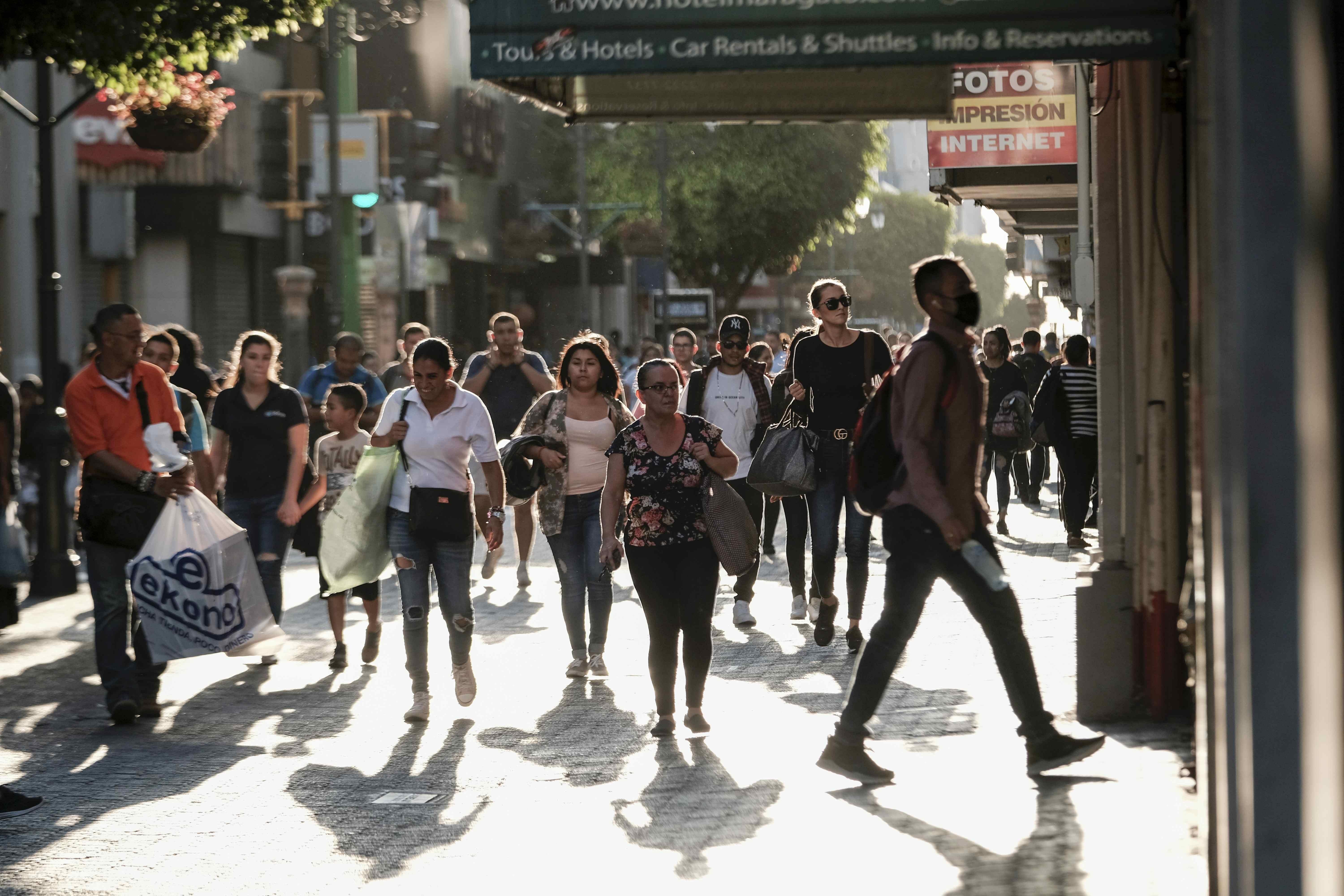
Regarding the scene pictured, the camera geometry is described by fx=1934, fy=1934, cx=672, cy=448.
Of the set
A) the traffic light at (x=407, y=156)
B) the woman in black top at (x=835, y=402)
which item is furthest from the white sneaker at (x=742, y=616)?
the traffic light at (x=407, y=156)

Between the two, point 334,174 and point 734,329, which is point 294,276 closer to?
point 334,174

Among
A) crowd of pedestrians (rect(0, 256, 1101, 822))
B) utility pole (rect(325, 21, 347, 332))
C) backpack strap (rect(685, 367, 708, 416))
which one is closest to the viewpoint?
crowd of pedestrians (rect(0, 256, 1101, 822))

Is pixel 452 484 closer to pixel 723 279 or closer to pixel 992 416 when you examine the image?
pixel 992 416

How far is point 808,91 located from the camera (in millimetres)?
7102

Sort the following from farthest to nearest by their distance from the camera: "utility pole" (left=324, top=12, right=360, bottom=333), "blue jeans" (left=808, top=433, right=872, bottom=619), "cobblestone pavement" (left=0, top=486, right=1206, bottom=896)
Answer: "utility pole" (left=324, top=12, right=360, bottom=333), "blue jeans" (left=808, top=433, right=872, bottom=619), "cobblestone pavement" (left=0, top=486, right=1206, bottom=896)

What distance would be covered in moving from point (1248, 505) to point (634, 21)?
301cm

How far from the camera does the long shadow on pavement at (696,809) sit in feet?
19.9

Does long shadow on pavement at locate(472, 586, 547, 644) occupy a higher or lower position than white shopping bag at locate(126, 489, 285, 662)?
lower

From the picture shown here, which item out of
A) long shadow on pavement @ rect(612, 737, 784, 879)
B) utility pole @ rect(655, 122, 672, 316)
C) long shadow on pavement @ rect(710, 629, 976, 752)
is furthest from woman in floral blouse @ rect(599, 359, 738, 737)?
utility pole @ rect(655, 122, 672, 316)

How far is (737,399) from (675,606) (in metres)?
3.58

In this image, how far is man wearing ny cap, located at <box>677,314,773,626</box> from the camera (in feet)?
37.2

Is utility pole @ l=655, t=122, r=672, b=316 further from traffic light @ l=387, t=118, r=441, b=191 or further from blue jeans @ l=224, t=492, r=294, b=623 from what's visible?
blue jeans @ l=224, t=492, r=294, b=623

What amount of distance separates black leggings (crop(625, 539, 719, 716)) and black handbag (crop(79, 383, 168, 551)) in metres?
2.22

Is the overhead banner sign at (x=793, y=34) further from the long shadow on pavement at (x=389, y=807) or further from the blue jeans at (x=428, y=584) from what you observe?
the blue jeans at (x=428, y=584)
